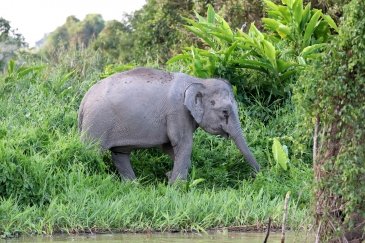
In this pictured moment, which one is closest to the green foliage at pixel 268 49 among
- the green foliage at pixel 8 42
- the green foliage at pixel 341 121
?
the green foliage at pixel 341 121

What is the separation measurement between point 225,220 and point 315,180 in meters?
2.99

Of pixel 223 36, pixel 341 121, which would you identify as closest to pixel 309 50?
pixel 223 36

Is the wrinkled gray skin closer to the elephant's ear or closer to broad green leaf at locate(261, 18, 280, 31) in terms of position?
the elephant's ear

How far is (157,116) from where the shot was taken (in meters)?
11.8

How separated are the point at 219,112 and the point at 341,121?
5185mm

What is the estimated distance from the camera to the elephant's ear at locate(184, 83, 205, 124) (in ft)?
38.6

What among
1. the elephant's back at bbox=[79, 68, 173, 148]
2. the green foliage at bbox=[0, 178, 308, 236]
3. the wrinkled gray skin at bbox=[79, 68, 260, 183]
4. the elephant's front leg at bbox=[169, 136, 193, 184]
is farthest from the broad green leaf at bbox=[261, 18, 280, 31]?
the green foliage at bbox=[0, 178, 308, 236]

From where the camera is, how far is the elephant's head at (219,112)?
1191cm

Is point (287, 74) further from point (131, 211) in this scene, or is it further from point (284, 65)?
point (131, 211)

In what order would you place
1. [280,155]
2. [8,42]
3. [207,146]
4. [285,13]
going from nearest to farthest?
[280,155] < [207,146] < [285,13] < [8,42]

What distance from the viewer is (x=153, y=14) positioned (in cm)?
2702

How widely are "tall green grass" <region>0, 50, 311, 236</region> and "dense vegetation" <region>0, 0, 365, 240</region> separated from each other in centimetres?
2

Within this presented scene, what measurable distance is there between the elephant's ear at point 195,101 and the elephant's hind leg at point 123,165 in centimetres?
94

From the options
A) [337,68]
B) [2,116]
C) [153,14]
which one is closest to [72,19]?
[153,14]
